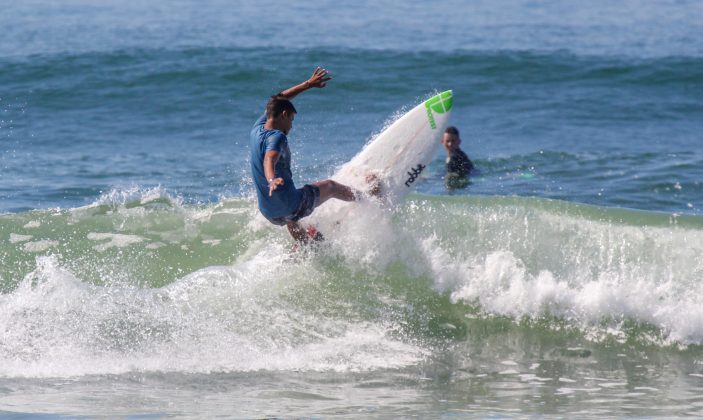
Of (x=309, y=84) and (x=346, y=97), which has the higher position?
(x=346, y=97)

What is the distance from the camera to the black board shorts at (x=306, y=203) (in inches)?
290

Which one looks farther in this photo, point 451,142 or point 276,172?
point 451,142

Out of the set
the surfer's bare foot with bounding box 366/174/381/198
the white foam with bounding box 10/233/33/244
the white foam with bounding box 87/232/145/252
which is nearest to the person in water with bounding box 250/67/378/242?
the surfer's bare foot with bounding box 366/174/381/198

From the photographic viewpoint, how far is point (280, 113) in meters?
7.21

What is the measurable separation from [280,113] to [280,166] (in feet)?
1.26

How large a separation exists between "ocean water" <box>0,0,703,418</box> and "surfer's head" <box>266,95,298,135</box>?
1.17 m

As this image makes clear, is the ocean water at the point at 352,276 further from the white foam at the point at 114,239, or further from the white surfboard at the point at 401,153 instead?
the white surfboard at the point at 401,153

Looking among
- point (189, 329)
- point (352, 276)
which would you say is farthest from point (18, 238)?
point (352, 276)

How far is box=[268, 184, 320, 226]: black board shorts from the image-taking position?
7.36 meters

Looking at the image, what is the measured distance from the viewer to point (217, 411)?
18.7 feet

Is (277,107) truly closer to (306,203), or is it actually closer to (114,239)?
(306,203)

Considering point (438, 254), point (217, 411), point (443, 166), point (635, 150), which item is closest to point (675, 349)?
point (438, 254)

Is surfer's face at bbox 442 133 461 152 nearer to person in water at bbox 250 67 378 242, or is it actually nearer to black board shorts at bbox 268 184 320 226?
person in water at bbox 250 67 378 242

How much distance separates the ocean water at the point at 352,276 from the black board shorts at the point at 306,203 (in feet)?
2.02
